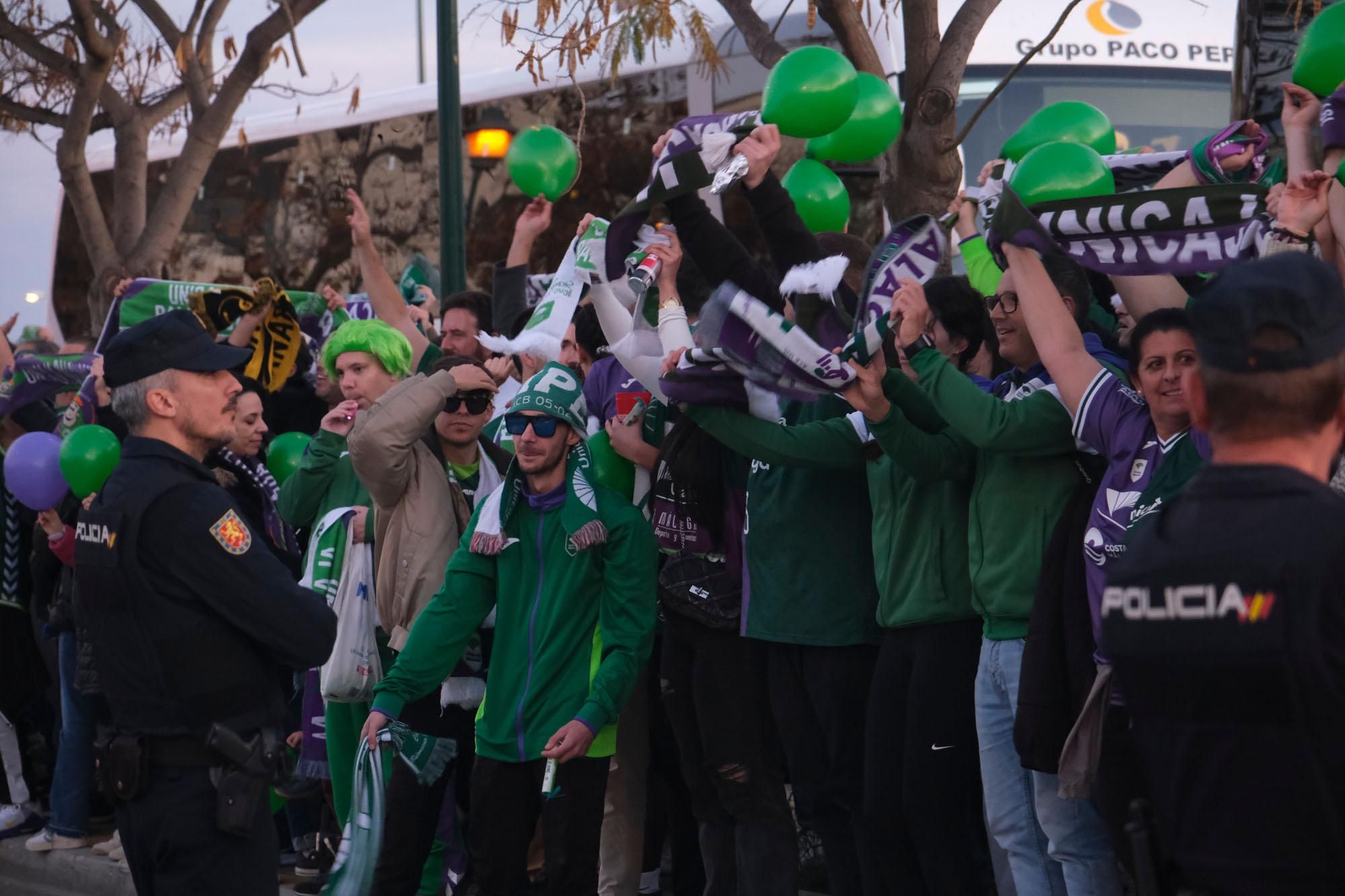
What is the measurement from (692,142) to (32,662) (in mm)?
5308

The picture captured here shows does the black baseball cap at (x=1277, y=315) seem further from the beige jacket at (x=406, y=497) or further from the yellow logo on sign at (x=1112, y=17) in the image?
the yellow logo on sign at (x=1112, y=17)

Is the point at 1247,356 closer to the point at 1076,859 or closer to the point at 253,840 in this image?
the point at 1076,859

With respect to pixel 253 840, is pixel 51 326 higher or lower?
higher

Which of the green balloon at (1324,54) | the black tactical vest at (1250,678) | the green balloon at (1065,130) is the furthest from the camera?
the green balloon at (1065,130)

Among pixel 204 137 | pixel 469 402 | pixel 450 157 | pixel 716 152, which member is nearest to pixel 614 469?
pixel 469 402

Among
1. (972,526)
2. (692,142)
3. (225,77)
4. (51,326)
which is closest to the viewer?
(972,526)

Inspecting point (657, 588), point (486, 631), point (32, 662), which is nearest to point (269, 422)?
point (32, 662)

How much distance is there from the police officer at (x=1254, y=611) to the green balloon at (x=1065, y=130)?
9.23 ft

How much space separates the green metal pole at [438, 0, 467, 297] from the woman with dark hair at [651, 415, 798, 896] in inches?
122

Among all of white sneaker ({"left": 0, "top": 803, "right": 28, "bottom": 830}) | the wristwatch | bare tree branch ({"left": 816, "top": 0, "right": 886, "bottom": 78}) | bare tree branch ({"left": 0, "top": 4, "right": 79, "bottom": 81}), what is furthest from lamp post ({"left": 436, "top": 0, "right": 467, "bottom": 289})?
bare tree branch ({"left": 0, "top": 4, "right": 79, "bottom": 81})

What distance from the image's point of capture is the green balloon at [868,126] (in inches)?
223

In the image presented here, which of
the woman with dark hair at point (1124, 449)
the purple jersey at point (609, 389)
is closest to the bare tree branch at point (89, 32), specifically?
the purple jersey at point (609, 389)

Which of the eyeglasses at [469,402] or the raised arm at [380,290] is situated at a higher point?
the raised arm at [380,290]

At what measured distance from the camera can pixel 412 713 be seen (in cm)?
593
